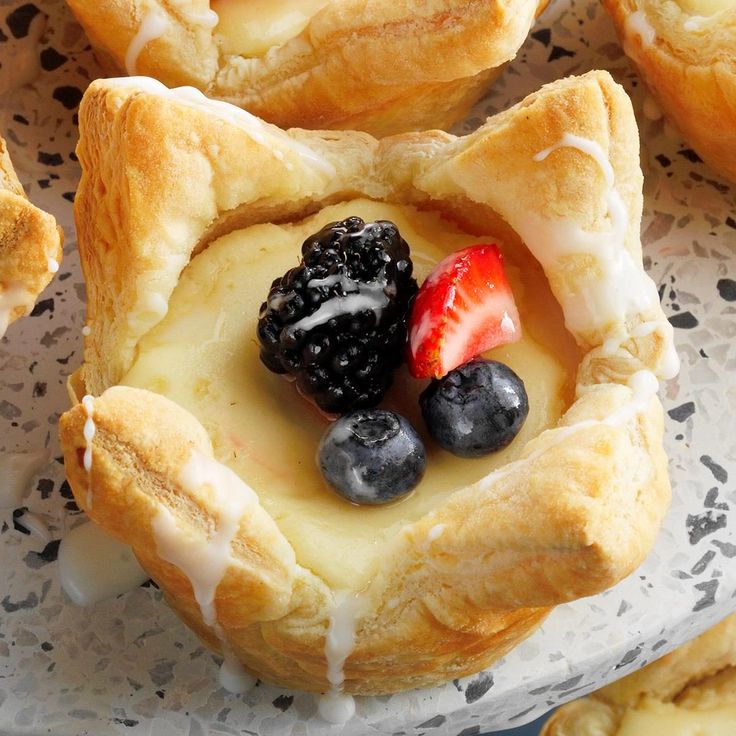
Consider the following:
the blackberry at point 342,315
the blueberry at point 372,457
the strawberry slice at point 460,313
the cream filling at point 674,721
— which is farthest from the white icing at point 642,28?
the cream filling at point 674,721

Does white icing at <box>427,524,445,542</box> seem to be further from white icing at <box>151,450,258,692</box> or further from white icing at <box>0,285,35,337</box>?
white icing at <box>0,285,35,337</box>

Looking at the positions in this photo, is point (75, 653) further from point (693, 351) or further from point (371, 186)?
point (693, 351)

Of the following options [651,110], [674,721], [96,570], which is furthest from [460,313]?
[674,721]

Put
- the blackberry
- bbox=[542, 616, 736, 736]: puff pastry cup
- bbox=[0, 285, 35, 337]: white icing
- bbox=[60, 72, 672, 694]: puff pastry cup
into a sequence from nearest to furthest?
bbox=[60, 72, 672, 694]: puff pastry cup
the blackberry
bbox=[0, 285, 35, 337]: white icing
bbox=[542, 616, 736, 736]: puff pastry cup

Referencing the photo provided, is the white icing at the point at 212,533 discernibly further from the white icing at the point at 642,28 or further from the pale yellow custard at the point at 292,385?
the white icing at the point at 642,28

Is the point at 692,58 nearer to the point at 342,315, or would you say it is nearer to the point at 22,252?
the point at 342,315

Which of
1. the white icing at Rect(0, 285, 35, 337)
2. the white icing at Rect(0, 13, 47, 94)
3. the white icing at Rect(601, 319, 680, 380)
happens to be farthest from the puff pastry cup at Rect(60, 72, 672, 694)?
the white icing at Rect(0, 13, 47, 94)

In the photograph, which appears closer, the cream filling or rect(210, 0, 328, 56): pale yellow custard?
rect(210, 0, 328, 56): pale yellow custard

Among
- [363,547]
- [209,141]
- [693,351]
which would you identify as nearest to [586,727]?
[693,351]
